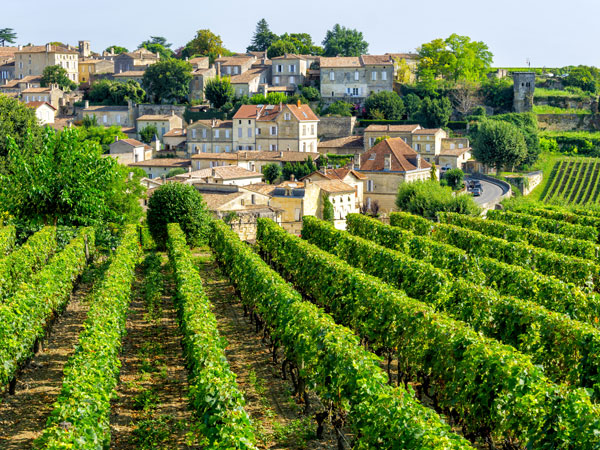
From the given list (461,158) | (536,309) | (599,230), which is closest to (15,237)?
(536,309)

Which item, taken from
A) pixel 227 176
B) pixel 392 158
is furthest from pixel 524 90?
pixel 227 176

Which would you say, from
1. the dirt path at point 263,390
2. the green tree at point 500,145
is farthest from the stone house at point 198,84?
the dirt path at point 263,390

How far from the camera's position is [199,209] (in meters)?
31.9

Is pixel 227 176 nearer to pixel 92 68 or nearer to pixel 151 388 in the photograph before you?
pixel 151 388

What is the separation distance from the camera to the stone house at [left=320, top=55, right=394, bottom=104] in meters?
77.6

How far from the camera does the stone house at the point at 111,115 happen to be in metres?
78.8

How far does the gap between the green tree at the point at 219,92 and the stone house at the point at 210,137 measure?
6763mm

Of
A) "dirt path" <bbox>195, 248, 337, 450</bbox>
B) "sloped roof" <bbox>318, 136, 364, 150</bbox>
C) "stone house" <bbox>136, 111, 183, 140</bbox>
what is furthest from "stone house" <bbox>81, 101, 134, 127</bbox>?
"dirt path" <bbox>195, 248, 337, 450</bbox>

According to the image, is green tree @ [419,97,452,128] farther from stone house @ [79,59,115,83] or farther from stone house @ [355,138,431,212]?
stone house @ [79,59,115,83]

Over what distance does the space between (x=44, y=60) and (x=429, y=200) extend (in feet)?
228

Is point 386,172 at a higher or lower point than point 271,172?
higher

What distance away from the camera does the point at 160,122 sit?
7569 centimetres

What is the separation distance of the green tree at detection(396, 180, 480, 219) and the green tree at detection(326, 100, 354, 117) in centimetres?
2776

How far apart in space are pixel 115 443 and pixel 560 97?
73.9m
